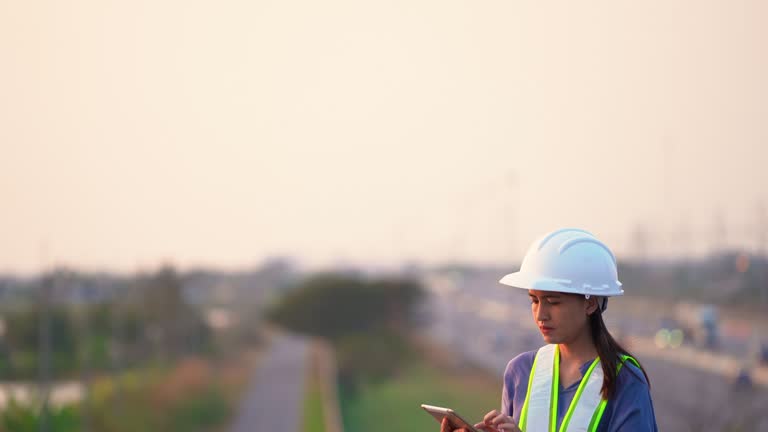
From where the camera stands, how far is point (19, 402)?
107ft

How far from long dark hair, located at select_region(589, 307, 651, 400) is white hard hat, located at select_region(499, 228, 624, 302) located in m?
0.12

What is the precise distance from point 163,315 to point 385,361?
14156mm

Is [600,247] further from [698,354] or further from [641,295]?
[641,295]

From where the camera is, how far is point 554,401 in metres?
4.15

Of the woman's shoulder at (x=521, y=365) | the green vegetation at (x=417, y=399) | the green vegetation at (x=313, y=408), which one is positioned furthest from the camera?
the green vegetation at (x=417, y=399)

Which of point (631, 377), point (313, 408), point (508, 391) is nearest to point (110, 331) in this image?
point (313, 408)

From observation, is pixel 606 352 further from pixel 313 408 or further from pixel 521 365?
pixel 313 408

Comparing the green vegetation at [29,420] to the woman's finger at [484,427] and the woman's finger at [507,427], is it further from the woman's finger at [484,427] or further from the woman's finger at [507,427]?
the woman's finger at [507,427]

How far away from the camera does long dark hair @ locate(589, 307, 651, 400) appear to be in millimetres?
4035

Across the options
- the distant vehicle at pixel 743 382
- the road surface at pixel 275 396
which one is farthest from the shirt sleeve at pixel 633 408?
the road surface at pixel 275 396

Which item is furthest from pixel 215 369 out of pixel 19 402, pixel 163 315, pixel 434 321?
pixel 19 402

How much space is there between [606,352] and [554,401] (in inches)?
10.0

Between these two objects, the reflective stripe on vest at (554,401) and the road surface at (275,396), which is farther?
the road surface at (275,396)

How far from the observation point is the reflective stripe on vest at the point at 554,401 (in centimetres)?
403
